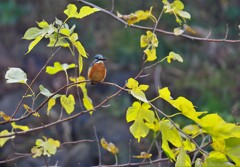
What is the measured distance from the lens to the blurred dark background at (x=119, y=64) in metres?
3.39

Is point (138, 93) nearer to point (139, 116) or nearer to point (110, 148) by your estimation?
point (139, 116)

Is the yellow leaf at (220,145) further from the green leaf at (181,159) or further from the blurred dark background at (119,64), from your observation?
the blurred dark background at (119,64)

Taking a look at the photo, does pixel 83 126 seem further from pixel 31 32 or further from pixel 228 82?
pixel 31 32

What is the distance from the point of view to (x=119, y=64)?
4055mm

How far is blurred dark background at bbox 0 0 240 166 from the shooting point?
11.1 feet

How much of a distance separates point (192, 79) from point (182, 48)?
0.39 metres

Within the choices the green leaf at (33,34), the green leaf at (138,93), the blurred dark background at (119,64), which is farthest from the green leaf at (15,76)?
the blurred dark background at (119,64)

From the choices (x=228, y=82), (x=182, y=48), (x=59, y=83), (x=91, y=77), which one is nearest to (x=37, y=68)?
(x=59, y=83)

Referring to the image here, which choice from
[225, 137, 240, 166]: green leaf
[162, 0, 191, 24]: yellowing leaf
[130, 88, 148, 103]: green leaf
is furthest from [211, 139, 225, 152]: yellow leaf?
[162, 0, 191, 24]: yellowing leaf

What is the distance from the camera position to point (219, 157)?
696 mm

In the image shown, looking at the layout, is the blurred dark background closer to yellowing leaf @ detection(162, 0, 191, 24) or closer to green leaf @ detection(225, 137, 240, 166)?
yellowing leaf @ detection(162, 0, 191, 24)

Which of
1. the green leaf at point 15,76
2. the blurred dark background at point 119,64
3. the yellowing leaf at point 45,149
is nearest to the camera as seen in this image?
the green leaf at point 15,76

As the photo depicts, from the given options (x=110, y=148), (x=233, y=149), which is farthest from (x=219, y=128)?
(x=110, y=148)

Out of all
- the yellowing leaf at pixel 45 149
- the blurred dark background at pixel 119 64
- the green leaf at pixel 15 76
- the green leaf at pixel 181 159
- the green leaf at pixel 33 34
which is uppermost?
the green leaf at pixel 33 34
